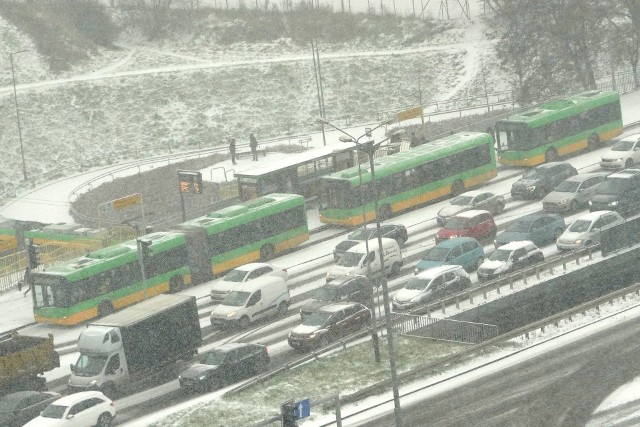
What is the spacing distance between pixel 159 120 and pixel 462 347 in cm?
5325

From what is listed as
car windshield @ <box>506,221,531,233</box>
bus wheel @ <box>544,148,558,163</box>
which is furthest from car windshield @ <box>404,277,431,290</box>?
bus wheel @ <box>544,148,558,163</box>

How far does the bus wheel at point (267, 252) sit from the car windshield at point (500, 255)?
35.1 ft

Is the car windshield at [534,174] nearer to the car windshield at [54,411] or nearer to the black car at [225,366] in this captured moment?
the black car at [225,366]

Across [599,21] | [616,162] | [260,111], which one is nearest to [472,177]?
[616,162]

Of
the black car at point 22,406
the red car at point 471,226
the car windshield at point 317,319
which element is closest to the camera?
the black car at point 22,406

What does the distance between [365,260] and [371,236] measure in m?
2.80

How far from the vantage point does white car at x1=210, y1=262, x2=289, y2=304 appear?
150 ft

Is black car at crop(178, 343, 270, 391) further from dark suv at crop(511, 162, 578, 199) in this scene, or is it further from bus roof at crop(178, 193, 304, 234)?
dark suv at crop(511, 162, 578, 199)

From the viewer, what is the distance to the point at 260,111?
90625 mm

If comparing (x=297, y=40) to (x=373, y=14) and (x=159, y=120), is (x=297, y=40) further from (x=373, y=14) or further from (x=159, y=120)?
(x=159, y=120)

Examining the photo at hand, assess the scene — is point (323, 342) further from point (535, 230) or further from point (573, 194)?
point (573, 194)

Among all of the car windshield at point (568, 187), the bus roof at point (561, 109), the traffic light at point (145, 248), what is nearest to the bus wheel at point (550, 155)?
the bus roof at point (561, 109)

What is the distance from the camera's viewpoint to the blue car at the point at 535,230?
46500mm

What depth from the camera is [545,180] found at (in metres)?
54.0
